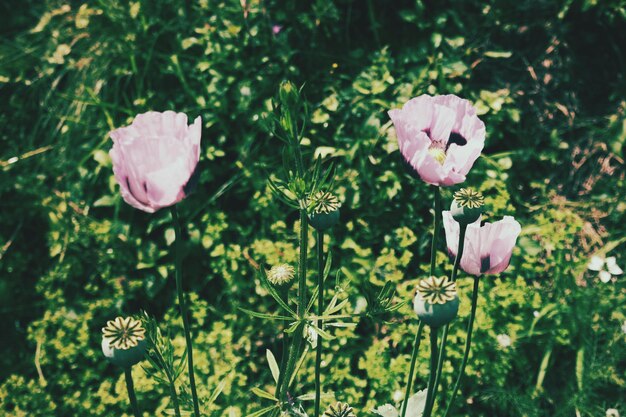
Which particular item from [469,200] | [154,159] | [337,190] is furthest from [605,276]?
[154,159]

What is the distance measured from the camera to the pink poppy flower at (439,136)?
3.25 ft

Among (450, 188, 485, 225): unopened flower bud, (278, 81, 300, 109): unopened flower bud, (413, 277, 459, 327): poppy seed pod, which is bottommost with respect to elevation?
(413, 277, 459, 327): poppy seed pod

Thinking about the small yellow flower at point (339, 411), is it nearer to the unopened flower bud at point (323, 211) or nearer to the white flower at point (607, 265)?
the unopened flower bud at point (323, 211)

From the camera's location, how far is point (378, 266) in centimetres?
187

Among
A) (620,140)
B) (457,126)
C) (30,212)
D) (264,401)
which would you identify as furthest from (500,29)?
(30,212)

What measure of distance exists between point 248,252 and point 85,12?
4.20 ft

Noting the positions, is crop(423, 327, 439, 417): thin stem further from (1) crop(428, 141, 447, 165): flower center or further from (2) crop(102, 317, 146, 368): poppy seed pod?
(2) crop(102, 317, 146, 368): poppy seed pod

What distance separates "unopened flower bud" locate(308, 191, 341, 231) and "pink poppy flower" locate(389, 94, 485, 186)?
0.15m

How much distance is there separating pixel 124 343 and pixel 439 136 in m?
0.64

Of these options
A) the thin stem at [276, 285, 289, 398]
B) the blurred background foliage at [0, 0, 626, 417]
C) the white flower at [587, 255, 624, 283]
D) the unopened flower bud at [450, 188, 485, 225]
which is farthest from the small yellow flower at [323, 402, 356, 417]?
the white flower at [587, 255, 624, 283]

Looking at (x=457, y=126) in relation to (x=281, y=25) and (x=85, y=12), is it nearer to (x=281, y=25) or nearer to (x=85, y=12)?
(x=281, y=25)

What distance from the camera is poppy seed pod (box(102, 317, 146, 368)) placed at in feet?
2.90

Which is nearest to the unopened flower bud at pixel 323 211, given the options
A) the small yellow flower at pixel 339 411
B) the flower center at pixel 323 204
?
the flower center at pixel 323 204

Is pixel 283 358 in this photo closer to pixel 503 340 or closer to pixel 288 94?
pixel 288 94
